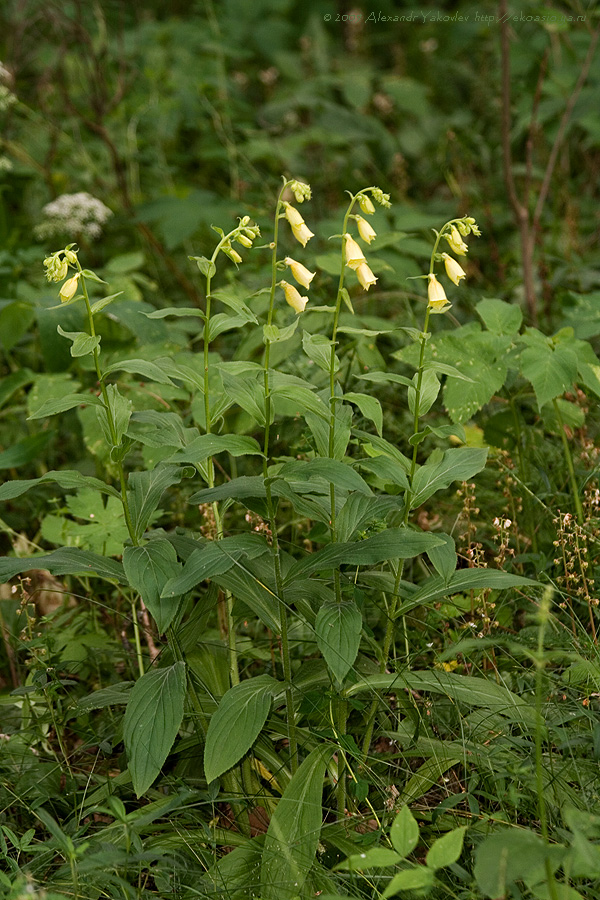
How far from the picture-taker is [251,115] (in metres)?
5.61

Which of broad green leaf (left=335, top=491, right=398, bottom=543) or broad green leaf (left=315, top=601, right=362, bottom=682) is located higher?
broad green leaf (left=335, top=491, right=398, bottom=543)

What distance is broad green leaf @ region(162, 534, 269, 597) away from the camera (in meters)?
1.62

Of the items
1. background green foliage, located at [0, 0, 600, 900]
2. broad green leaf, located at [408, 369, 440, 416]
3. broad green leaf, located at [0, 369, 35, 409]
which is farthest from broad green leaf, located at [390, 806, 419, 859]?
broad green leaf, located at [0, 369, 35, 409]

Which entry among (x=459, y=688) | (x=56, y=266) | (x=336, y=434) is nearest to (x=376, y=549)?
(x=336, y=434)

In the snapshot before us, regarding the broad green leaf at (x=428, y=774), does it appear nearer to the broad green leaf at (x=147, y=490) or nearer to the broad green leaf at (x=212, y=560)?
the broad green leaf at (x=212, y=560)

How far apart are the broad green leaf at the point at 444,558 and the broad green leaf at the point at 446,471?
10 centimetres

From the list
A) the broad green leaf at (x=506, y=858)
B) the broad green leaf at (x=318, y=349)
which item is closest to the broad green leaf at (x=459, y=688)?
the broad green leaf at (x=506, y=858)

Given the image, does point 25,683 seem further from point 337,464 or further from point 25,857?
point 337,464

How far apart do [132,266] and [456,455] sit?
6.56 feet

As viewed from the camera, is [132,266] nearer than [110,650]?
No

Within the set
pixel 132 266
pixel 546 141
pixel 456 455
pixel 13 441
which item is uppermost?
pixel 546 141

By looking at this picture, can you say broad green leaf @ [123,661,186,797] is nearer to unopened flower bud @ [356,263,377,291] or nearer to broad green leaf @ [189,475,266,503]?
broad green leaf @ [189,475,266,503]

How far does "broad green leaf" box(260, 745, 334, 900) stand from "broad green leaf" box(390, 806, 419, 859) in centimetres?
25

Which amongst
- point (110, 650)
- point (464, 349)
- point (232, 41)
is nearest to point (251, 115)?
point (232, 41)
